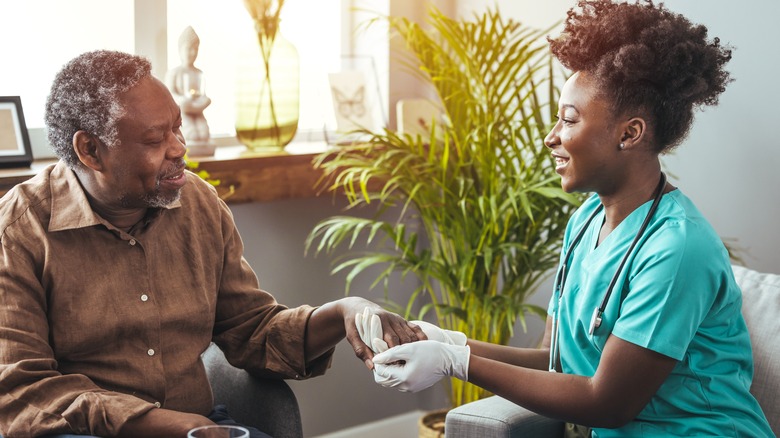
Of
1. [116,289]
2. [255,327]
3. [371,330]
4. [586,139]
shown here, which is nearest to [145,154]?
[116,289]

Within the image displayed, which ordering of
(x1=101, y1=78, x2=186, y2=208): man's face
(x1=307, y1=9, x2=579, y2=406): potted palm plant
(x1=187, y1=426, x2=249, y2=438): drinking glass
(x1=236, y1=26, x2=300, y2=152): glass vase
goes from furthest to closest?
(x1=236, y1=26, x2=300, y2=152): glass vase
(x1=307, y1=9, x2=579, y2=406): potted palm plant
(x1=101, y1=78, x2=186, y2=208): man's face
(x1=187, y1=426, x2=249, y2=438): drinking glass

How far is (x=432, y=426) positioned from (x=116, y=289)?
1.37 m

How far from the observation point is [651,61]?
5.20 ft

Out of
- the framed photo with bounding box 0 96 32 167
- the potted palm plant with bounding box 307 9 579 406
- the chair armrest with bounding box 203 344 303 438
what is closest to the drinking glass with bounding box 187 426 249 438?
the chair armrest with bounding box 203 344 303 438

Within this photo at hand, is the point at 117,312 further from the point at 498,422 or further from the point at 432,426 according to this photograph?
the point at 432,426

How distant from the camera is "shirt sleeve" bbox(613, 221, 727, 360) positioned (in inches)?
60.5

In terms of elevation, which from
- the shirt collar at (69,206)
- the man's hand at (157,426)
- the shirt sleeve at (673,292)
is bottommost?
the man's hand at (157,426)

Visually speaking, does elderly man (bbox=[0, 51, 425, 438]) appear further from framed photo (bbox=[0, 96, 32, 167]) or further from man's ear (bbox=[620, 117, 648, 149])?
framed photo (bbox=[0, 96, 32, 167])

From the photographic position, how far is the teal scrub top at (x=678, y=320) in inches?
60.7

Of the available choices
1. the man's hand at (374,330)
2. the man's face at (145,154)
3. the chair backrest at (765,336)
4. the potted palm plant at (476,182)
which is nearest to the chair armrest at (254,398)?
the man's hand at (374,330)

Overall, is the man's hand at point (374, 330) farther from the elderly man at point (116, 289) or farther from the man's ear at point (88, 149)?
the man's ear at point (88, 149)

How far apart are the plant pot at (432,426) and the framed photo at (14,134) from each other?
4.44 feet

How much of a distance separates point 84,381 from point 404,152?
123 cm

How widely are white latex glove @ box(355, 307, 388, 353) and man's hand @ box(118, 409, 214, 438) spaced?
1.14 ft
